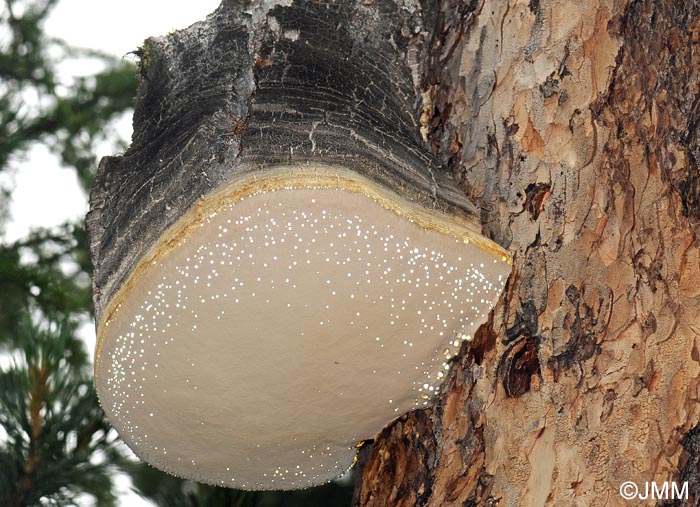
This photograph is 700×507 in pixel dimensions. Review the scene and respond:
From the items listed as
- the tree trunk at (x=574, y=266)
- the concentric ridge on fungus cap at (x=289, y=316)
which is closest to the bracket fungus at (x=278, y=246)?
the concentric ridge on fungus cap at (x=289, y=316)

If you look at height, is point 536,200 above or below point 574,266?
above

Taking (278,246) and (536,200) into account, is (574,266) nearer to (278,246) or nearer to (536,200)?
(536,200)

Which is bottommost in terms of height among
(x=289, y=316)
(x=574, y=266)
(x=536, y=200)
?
(x=289, y=316)

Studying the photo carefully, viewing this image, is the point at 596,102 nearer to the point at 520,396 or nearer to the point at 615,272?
the point at 615,272

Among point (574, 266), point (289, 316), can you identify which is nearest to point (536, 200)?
point (574, 266)

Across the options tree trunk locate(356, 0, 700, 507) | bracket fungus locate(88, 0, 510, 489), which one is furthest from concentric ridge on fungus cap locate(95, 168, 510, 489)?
tree trunk locate(356, 0, 700, 507)

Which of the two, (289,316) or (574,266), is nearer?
(289,316)

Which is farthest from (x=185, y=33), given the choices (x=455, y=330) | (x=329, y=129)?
(x=455, y=330)

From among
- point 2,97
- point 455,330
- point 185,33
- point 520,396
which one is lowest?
point 520,396
